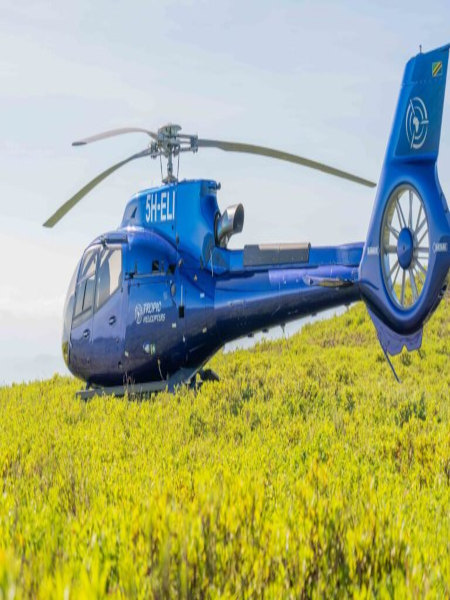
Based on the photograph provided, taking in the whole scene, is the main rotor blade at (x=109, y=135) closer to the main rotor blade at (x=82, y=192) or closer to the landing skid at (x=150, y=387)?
the main rotor blade at (x=82, y=192)

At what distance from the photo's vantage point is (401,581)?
3.70 meters

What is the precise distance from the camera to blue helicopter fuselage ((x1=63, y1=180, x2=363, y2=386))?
11.0m

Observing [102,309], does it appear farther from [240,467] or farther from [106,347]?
[240,467]

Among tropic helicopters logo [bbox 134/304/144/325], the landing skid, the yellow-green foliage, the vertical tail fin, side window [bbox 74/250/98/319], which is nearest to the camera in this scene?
the yellow-green foliage

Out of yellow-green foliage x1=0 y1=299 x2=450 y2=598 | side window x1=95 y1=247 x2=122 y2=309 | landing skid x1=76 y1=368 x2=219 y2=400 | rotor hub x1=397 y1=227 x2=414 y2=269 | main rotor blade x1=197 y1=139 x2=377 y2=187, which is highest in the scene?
main rotor blade x1=197 y1=139 x2=377 y2=187

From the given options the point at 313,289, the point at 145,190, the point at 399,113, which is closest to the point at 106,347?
the point at 145,190

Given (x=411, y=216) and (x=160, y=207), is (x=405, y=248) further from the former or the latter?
(x=160, y=207)

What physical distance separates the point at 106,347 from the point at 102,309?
62 cm

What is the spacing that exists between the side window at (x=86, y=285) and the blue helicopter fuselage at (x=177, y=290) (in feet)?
0.05

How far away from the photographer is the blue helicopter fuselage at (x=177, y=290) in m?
11.0

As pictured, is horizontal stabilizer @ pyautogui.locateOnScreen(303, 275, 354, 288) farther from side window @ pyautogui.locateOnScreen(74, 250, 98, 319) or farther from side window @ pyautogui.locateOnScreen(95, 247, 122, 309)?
side window @ pyautogui.locateOnScreen(74, 250, 98, 319)

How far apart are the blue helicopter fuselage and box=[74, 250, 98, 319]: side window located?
0.7 inches

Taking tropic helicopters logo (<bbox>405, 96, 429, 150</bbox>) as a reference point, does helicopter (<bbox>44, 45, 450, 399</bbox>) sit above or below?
below

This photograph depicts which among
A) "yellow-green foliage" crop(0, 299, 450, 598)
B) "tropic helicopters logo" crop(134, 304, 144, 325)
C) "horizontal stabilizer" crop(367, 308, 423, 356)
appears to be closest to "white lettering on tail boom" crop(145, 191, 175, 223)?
"tropic helicopters logo" crop(134, 304, 144, 325)
